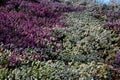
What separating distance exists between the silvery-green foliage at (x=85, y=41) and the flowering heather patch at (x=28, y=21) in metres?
0.77

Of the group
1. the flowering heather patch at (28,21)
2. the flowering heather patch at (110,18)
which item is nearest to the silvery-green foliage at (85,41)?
the flowering heather patch at (110,18)

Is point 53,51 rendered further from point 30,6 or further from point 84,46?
point 30,6

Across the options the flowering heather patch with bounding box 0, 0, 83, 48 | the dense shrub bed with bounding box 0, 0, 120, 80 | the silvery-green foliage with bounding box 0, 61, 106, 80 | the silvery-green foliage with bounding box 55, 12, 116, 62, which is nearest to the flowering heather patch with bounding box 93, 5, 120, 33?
the dense shrub bed with bounding box 0, 0, 120, 80

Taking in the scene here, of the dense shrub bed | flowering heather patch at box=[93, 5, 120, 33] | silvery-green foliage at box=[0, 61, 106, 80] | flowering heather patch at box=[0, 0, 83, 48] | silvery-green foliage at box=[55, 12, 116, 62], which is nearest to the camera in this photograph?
silvery-green foliage at box=[0, 61, 106, 80]

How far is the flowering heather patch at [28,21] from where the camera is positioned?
13.3 m

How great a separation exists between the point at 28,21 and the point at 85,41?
3.11 meters

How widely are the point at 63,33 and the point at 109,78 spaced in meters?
4.81

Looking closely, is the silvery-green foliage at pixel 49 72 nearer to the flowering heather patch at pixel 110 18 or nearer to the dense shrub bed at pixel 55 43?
the dense shrub bed at pixel 55 43

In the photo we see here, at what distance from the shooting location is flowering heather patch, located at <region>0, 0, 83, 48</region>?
523 inches

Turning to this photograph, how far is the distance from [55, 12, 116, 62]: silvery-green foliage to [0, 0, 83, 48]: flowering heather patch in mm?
768

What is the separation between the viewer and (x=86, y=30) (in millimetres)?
15797

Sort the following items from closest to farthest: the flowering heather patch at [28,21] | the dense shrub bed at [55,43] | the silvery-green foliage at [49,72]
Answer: the silvery-green foliage at [49,72] → the dense shrub bed at [55,43] → the flowering heather patch at [28,21]

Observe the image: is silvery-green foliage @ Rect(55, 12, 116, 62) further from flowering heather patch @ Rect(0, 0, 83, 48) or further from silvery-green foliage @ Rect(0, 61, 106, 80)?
silvery-green foliage @ Rect(0, 61, 106, 80)

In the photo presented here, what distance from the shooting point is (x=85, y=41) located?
1438 centimetres
